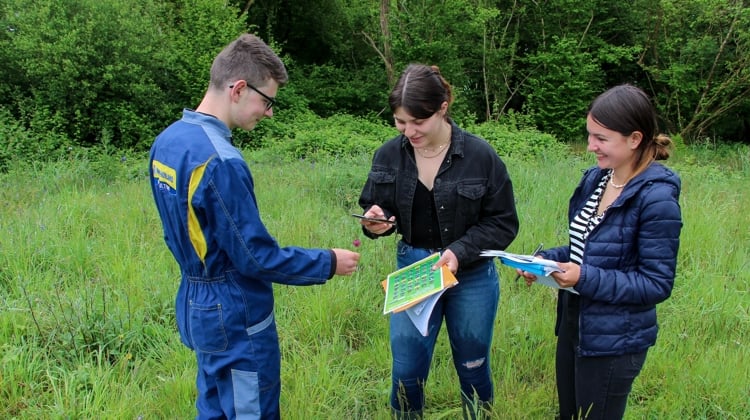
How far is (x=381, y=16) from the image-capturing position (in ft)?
48.1

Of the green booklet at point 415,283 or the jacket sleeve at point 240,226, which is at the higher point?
the jacket sleeve at point 240,226

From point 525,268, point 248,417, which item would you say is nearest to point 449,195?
point 525,268

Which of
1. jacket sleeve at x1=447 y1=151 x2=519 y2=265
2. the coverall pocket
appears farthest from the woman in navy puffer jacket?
the coverall pocket

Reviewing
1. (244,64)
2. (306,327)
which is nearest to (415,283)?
(244,64)

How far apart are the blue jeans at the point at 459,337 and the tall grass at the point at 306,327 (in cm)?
→ 17

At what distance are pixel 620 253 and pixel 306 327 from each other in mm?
1994

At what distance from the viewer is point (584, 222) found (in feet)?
6.71

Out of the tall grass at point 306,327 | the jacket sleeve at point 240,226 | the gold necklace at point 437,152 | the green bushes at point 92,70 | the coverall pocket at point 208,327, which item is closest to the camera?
the jacket sleeve at point 240,226

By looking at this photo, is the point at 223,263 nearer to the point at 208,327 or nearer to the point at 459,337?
the point at 208,327

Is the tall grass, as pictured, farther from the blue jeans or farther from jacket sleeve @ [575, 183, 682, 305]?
jacket sleeve @ [575, 183, 682, 305]

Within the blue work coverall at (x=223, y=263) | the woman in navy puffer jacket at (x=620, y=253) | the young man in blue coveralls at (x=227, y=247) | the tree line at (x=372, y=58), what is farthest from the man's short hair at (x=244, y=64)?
the tree line at (x=372, y=58)

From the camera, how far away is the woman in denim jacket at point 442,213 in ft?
7.06

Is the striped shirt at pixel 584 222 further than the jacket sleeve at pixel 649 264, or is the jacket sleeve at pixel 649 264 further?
the striped shirt at pixel 584 222

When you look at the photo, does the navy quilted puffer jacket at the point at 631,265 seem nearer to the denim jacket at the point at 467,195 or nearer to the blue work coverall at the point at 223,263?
the denim jacket at the point at 467,195
